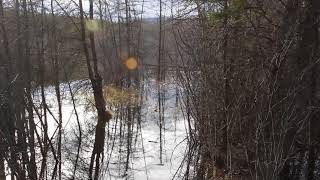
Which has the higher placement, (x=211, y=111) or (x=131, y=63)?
(x=211, y=111)

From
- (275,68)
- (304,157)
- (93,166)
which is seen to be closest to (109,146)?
(93,166)

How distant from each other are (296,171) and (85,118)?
13.7 metres

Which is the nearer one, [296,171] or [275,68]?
[275,68]

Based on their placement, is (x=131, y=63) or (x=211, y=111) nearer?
(x=211, y=111)

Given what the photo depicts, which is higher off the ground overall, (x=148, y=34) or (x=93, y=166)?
(x=148, y=34)

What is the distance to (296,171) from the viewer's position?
27.0ft

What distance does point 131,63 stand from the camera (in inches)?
1388

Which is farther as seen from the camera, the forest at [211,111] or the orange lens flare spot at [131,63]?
the orange lens flare spot at [131,63]

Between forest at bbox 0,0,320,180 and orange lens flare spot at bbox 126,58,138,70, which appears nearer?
forest at bbox 0,0,320,180

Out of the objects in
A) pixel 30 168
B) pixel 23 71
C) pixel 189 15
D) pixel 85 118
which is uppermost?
pixel 189 15

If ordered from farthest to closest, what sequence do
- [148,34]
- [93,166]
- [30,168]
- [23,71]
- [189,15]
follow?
[148,34]
[93,166]
[189,15]
[23,71]
[30,168]

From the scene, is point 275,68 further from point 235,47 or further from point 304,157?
point 235,47

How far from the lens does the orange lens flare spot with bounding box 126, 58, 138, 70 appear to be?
3455 cm

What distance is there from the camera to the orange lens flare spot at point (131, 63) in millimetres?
34550
